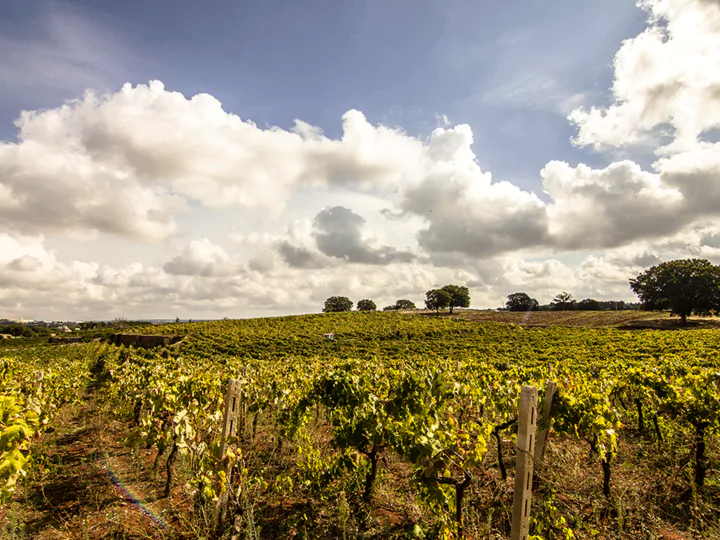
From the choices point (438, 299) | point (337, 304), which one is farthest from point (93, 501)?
point (337, 304)

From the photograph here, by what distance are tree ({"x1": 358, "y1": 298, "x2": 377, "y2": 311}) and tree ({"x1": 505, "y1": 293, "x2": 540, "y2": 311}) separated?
113ft

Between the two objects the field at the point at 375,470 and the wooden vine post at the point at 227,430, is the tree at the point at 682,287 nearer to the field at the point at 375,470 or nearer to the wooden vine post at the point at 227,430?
the field at the point at 375,470

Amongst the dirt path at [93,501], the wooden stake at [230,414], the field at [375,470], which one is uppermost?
the wooden stake at [230,414]

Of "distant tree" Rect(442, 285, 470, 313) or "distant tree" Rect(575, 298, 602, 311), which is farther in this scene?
"distant tree" Rect(575, 298, 602, 311)

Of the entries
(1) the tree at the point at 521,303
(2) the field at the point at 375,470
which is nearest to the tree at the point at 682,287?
(1) the tree at the point at 521,303

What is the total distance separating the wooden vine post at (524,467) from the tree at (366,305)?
9283cm

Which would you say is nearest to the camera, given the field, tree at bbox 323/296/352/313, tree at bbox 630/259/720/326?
the field

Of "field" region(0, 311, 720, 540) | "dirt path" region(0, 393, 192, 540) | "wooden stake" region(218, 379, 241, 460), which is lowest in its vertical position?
"dirt path" region(0, 393, 192, 540)

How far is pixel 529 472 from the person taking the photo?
11.0 ft

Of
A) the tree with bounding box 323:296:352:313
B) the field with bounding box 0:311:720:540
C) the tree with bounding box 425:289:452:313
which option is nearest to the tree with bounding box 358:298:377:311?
the tree with bounding box 323:296:352:313

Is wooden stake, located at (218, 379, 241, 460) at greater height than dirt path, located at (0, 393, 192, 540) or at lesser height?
greater

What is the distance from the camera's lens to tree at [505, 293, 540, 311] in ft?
305

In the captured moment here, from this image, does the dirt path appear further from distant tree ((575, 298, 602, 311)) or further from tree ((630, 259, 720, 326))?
distant tree ((575, 298, 602, 311))

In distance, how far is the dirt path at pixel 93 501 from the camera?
4.36 meters
